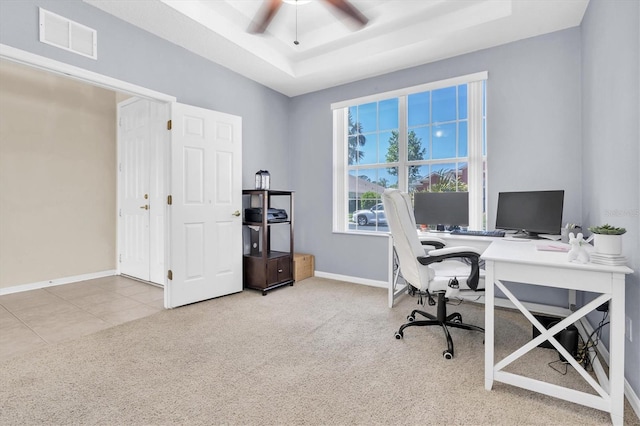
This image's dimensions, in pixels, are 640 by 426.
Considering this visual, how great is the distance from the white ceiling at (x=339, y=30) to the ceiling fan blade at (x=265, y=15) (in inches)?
14.7

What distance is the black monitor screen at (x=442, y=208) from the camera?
3.26 m

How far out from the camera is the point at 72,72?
2484 mm

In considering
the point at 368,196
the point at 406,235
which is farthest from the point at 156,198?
the point at 406,235

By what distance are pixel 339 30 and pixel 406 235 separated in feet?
8.43

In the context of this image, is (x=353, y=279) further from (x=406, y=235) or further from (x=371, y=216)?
(x=406, y=235)

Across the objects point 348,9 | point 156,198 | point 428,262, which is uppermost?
point 348,9

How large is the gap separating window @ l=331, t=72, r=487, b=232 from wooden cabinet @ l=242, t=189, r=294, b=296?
3.18 feet

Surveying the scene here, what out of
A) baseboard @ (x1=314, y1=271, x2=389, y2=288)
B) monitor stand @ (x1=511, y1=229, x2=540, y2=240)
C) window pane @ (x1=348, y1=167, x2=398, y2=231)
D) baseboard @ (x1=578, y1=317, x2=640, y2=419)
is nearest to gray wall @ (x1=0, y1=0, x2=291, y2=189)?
window pane @ (x1=348, y1=167, x2=398, y2=231)

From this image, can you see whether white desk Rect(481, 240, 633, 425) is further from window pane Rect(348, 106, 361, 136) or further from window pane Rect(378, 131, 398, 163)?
window pane Rect(348, 106, 361, 136)

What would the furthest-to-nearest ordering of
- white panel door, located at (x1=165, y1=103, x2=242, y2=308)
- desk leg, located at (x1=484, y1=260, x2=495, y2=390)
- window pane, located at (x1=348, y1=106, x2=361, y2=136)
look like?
1. window pane, located at (x1=348, y1=106, x2=361, y2=136)
2. white panel door, located at (x1=165, y1=103, x2=242, y2=308)
3. desk leg, located at (x1=484, y1=260, x2=495, y2=390)

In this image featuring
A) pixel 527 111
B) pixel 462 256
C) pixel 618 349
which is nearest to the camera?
pixel 618 349

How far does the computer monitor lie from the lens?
263 centimetres

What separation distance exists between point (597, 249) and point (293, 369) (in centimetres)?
187

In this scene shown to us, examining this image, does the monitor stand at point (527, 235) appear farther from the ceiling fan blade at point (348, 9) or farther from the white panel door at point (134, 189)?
the white panel door at point (134, 189)
